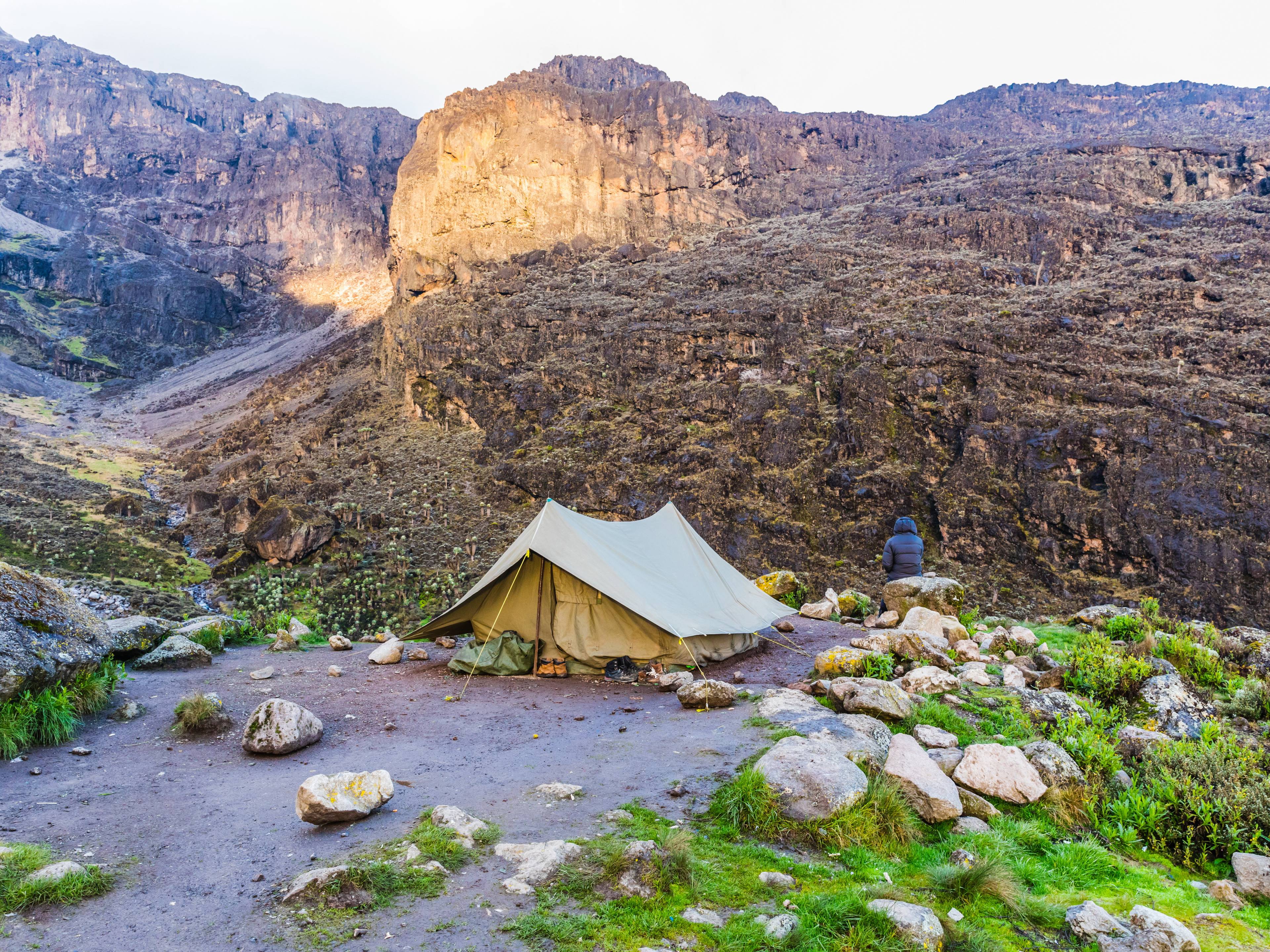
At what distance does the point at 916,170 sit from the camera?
2928 inches

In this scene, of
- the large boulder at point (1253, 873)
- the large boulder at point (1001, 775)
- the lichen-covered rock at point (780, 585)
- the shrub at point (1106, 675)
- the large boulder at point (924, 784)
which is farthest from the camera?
the lichen-covered rock at point (780, 585)

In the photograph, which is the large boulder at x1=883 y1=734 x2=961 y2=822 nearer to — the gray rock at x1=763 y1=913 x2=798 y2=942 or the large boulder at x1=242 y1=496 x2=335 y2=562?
the gray rock at x1=763 y1=913 x2=798 y2=942

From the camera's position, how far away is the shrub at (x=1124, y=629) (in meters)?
8.50

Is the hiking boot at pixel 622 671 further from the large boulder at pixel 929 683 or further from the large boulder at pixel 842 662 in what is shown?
the large boulder at pixel 929 683

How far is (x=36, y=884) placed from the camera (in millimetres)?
3449

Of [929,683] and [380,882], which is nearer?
[380,882]

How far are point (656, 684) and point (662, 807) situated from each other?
3.87 meters

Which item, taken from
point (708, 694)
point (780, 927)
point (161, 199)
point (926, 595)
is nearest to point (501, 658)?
point (708, 694)

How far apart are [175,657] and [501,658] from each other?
4299 millimetres

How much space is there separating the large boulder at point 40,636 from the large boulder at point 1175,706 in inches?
397

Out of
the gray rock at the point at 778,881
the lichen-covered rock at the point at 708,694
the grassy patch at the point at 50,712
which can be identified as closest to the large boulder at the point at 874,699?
the lichen-covered rock at the point at 708,694

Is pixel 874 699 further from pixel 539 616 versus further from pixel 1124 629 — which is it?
pixel 1124 629

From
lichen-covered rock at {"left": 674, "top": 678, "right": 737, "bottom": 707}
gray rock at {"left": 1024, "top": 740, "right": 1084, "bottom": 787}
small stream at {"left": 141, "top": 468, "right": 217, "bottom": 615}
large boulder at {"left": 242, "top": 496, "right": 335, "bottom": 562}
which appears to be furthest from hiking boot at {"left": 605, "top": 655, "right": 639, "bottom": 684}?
large boulder at {"left": 242, "top": 496, "right": 335, "bottom": 562}

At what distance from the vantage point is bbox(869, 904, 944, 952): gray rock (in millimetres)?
3033
